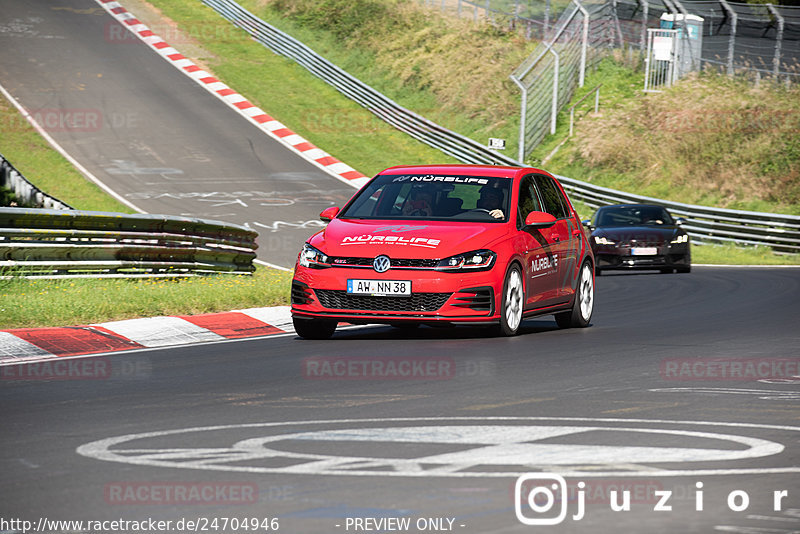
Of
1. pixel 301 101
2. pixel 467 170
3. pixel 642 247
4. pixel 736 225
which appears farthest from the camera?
pixel 301 101

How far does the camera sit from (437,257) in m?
11.6

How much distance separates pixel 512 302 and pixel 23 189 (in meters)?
14.0

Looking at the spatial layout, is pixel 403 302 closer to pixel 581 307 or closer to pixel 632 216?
pixel 581 307

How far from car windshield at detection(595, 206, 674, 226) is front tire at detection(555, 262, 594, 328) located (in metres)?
11.4

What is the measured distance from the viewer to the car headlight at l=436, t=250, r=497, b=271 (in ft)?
38.2

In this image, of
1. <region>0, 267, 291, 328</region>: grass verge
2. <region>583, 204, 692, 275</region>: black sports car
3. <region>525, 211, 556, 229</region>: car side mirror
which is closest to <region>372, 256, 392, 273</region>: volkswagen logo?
<region>525, 211, 556, 229</region>: car side mirror

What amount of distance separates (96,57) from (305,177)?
43.8 ft

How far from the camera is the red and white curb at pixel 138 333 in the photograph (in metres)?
10.7

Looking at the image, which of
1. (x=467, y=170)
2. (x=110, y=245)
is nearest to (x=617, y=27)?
(x=110, y=245)

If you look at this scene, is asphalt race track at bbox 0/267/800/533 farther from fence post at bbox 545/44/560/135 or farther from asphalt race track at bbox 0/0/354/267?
fence post at bbox 545/44/560/135

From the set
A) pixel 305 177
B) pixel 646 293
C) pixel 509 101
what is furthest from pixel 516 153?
pixel 646 293

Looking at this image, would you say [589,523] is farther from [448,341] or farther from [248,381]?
[448,341]

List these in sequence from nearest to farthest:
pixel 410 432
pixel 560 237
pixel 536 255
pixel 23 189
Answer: pixel 410 432 → pixel 536 255 → pixel 560 237 → pixel 23 189

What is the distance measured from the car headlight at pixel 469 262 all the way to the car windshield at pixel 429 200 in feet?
2.51
